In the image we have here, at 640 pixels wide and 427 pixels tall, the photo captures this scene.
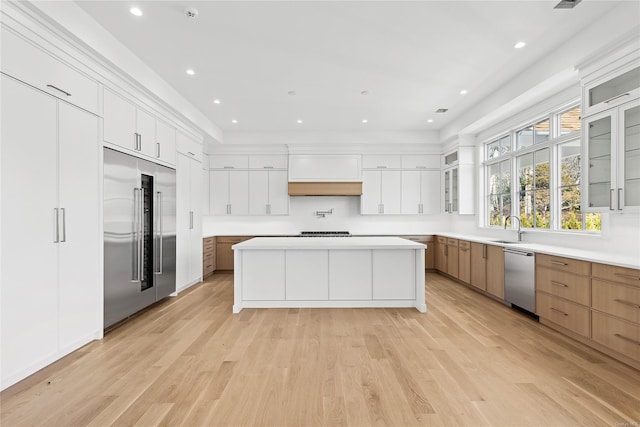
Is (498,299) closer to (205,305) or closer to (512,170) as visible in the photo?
(512,170)

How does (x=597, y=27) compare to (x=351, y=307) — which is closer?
(x=597, y=27)

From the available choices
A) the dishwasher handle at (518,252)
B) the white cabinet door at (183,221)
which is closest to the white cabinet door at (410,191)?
the dishwasher handle at (518,252)

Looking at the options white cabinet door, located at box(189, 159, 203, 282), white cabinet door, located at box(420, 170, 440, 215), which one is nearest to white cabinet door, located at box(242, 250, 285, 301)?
white cabinet door, located at box(189, 159, 203, 282)

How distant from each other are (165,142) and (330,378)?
3.79 meters

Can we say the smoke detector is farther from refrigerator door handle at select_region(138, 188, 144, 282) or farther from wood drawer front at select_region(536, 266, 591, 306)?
wood drawer front at select_region(536, 266, 591, 306)

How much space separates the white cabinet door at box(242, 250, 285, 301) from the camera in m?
3.91

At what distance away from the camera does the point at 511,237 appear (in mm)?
4832

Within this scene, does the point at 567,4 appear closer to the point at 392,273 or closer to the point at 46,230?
the point at 392,273

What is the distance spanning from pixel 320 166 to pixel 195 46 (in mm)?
3693

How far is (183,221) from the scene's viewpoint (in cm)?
478

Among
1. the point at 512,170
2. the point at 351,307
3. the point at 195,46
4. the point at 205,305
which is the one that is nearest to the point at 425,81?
the point at 512,170

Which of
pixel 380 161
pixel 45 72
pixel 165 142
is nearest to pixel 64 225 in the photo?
pixel 45 72

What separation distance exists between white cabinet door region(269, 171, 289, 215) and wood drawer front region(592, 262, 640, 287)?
5173 mm

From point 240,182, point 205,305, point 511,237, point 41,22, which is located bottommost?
point 205,305
